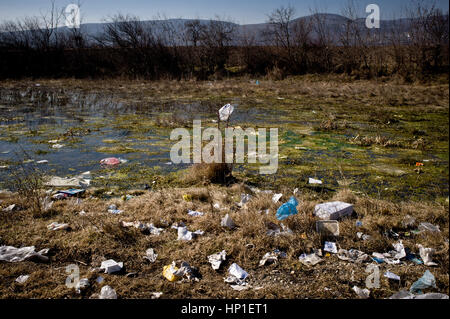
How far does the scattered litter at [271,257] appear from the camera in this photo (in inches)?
95.6

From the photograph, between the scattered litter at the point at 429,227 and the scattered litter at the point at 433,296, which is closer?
the scattered litter at the point at 433,296

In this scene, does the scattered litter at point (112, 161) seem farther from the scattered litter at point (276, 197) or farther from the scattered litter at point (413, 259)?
the scattered litter at point (413, 259)

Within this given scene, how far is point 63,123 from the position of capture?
24.6ft

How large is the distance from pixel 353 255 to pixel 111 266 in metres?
1.86

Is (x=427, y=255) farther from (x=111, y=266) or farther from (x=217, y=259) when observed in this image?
(x=111, y=266)

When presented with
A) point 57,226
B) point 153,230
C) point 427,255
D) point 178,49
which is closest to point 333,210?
point 427,255

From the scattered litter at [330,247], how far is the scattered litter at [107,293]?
1.63m

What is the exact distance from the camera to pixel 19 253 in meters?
2.45

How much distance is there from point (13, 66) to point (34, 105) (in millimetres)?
9221

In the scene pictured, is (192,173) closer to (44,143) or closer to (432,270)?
(432,270)

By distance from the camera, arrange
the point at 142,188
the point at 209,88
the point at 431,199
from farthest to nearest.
A: the point at 209,88 < the point at 142,188 < the point at 431,199

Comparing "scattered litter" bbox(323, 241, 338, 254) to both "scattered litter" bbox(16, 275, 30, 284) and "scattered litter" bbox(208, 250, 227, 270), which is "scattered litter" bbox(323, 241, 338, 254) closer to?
"scattered litter" bbox(208, 250, 227, 270)

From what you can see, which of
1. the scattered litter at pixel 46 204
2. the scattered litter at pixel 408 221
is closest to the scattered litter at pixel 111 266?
the scattered litter at pixel 46 204

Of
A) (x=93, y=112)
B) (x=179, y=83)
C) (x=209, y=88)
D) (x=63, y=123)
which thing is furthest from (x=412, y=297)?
(x=179, y=83)
